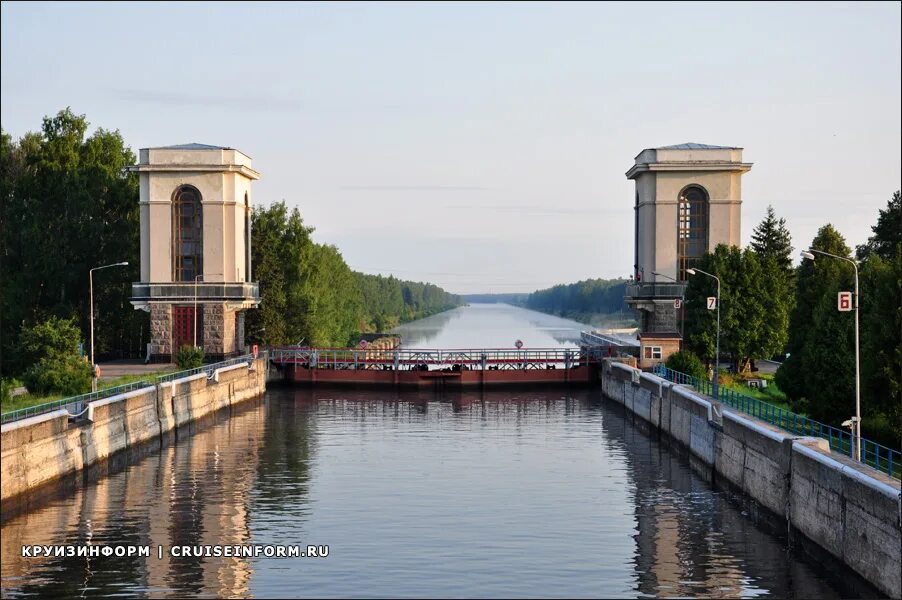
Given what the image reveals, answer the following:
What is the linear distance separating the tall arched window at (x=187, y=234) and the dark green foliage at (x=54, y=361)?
68.1 ft

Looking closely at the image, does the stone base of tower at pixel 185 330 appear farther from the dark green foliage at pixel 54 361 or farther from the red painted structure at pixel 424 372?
the dark green foliage at pixel 54 361

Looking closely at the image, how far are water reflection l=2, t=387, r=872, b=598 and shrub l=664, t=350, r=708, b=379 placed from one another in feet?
40.7

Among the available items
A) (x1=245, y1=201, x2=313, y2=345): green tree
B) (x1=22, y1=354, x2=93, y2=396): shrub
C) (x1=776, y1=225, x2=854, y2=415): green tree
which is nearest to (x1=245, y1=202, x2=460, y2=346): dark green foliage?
(x1=245, y1=201, x2=313, y2=345): green tree

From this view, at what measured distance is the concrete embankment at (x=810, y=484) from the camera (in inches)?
1004

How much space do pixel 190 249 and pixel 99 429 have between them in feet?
127

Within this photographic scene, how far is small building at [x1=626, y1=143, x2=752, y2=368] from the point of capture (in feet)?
268

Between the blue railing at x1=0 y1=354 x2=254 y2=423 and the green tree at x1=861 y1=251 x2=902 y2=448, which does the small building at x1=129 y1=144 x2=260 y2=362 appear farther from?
the green tree at x1=861 y1=251 x2=902 y2=448

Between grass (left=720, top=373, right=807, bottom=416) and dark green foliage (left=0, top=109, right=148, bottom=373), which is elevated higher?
dark green foliage (left=0, top=109, right=148, bottom=373)

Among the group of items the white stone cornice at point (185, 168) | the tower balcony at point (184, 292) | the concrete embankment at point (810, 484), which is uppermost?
the white stone cornice at point (185, 168)

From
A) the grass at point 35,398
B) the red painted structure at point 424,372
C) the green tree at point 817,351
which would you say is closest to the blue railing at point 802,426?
the green tree at point 817,351

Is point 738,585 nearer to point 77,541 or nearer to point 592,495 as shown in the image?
point 592,495

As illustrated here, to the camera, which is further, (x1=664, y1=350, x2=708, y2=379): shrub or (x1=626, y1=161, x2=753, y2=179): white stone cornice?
Answer: (x1=626, y1=161, x2=753, y2=179): white stone cornice

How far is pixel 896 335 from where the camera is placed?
39375 millimetres

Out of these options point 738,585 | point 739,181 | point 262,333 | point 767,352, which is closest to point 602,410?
point 767,352
